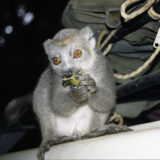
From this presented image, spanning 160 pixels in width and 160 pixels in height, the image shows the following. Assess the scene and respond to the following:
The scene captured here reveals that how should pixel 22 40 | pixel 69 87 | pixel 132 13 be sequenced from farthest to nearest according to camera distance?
pixel 22 40, pixel 69 87, pixel 132 13

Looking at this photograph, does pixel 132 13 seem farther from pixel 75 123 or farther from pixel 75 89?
pixel 75 123

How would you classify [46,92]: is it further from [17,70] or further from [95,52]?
[17,70]

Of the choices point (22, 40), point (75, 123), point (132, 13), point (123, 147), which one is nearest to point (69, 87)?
point (75, 123)

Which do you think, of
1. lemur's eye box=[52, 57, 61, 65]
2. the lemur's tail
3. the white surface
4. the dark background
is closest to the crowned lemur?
lemur's eye box=[52, 57, 61, 65]

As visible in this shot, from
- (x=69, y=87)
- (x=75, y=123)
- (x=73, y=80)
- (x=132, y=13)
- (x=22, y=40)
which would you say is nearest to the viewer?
(x=132, y=13)

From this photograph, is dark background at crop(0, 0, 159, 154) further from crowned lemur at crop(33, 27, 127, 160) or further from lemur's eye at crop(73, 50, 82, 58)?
lemur's eye at crop(73, 50, 82, 58)

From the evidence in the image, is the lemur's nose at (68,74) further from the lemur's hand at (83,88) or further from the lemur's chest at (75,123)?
the lemur's chest at (75,123)

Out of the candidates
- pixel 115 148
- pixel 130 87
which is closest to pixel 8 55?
pixel 130 87

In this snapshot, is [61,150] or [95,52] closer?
[61,150]
